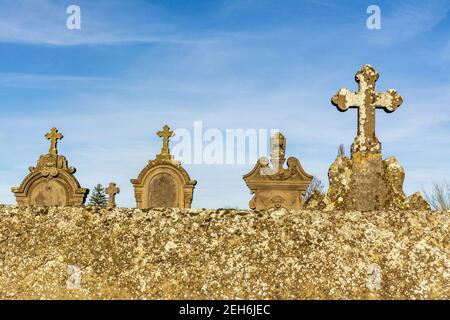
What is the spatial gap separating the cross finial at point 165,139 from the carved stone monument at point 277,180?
5160 mm

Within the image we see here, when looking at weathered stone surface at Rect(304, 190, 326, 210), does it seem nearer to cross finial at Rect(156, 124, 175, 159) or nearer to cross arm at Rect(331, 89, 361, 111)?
cross arm at Rect(331, 89, 361, 111)

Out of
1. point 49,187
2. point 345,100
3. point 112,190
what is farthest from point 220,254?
point 112,190

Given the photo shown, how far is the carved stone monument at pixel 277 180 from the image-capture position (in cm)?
1627

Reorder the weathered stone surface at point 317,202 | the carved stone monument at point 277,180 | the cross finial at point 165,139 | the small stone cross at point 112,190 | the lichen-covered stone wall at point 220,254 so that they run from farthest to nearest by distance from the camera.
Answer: the small stone cross at point 112,190 < the cross finial at point 165,139 < the carved stone monument at point 277,180 < the weathered stone surface at point 317,202 < the lichen-covered stone wall at point 220,254

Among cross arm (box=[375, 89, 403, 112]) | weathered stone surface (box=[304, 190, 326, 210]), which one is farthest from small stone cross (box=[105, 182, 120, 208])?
weathered stone surface (box=[304, 190, 326, 210])

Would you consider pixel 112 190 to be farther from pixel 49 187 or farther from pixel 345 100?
pixel 345 100

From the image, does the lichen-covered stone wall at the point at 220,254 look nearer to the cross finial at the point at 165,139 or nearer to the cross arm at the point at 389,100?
the cross arm at the point at 389,100

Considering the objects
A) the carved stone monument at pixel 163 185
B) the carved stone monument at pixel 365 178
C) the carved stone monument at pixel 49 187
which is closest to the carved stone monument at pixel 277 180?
the carved stone monument at pixel 163 185

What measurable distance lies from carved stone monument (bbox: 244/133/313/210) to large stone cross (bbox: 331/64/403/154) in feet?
23.4

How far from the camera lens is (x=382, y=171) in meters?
8.44

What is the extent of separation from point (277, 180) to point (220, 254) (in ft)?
46.4
